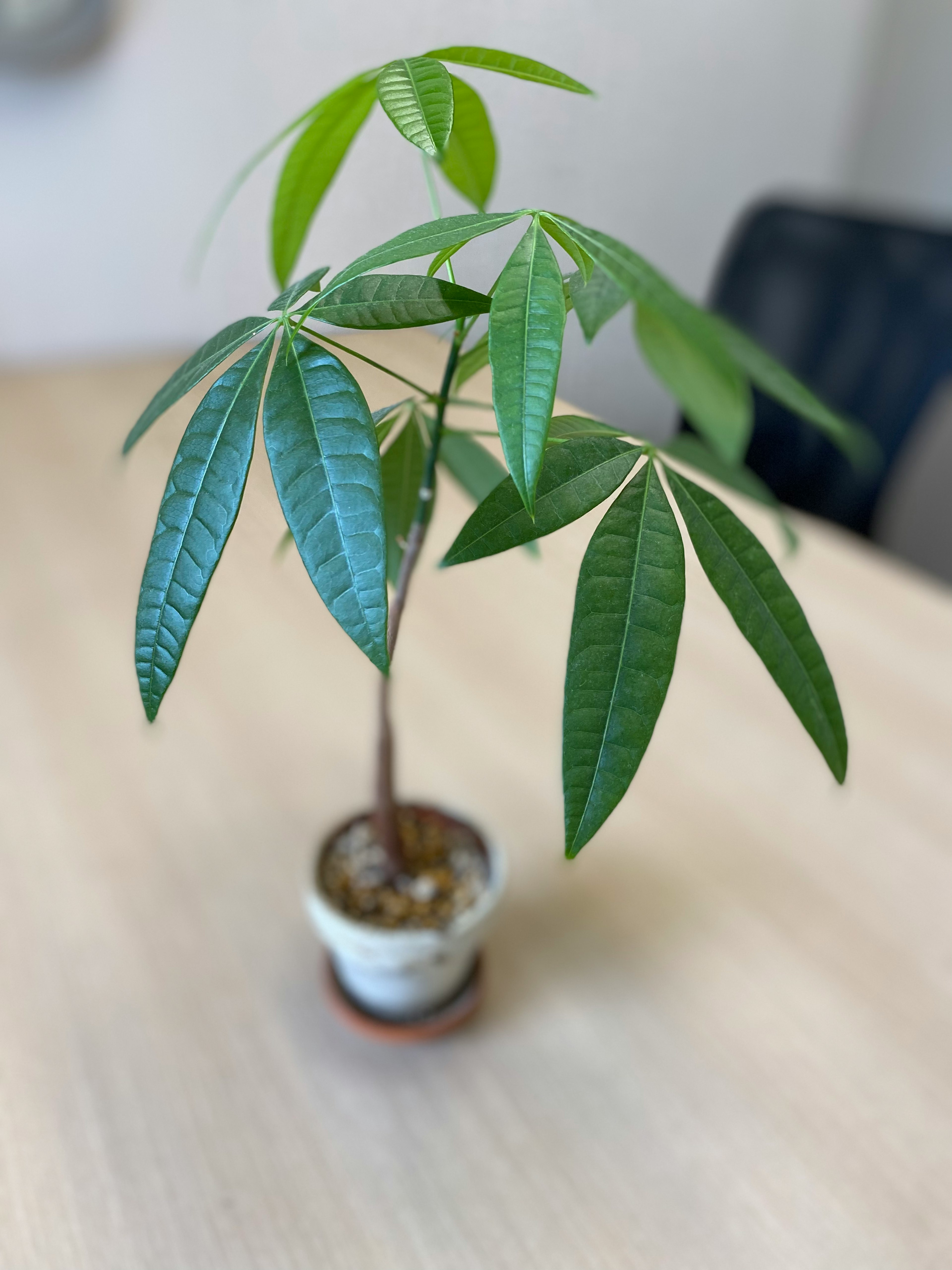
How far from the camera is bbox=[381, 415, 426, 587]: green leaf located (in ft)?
1.65

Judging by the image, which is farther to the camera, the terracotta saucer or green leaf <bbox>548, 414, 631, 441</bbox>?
the terracotta saucer

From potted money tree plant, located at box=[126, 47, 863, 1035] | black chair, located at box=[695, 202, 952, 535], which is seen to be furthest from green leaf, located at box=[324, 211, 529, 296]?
black chair, located at box=[695, 202, 952, 535]

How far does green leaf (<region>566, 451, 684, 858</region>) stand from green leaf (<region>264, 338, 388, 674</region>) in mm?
73

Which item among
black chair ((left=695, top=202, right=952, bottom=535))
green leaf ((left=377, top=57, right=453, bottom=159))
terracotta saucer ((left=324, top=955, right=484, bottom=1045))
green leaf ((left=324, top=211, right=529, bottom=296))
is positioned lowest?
terracotta saucer ((left=324, top=955, right=484, bottom=1045))

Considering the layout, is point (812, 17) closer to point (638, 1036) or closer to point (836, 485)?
point (836, 485)

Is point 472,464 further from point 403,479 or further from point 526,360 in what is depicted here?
point 526,360

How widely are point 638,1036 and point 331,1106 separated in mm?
201

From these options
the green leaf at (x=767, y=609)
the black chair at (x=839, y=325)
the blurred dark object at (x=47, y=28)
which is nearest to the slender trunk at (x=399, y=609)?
the green leaf at (x=767, y=609)

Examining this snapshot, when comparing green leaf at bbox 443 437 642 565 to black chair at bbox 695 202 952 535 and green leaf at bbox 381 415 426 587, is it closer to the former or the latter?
green leaf at bbox 381 415 426 587

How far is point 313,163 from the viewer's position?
50cm

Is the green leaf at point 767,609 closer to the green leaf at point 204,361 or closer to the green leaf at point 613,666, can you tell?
the green leaf at point 613,666

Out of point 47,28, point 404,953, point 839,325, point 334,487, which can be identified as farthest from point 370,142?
point 47,28

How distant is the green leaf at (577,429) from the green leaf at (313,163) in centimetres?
19

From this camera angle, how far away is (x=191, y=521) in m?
0.36
